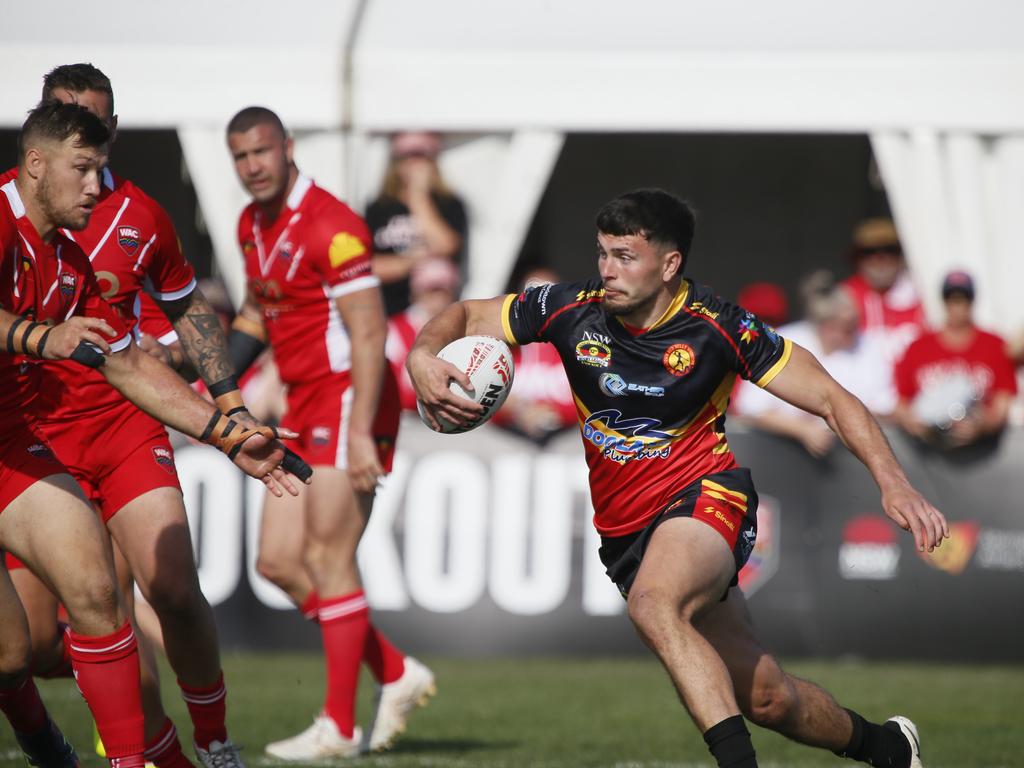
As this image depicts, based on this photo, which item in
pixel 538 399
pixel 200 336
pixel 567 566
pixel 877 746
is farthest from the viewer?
pixel 538 399

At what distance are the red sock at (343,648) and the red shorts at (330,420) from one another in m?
0.68

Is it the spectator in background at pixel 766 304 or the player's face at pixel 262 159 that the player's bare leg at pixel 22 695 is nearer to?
the player's face at pixel 262 159

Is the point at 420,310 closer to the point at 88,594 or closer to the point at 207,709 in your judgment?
the point at 207,709

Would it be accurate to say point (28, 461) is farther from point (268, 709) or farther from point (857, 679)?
point (857, 679)

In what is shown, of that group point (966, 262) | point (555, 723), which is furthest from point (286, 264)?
point (966, 262)

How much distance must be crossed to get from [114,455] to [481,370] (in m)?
1.54

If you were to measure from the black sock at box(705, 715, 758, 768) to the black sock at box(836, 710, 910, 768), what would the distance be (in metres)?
0.93

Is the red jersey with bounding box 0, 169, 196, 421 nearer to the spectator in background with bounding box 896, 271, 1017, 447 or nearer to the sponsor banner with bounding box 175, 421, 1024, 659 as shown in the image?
the sponsor banner with bounding box 175, 421, 1024, 659

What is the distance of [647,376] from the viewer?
578 cm

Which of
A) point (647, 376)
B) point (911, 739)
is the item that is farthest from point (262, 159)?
point (911, 739)

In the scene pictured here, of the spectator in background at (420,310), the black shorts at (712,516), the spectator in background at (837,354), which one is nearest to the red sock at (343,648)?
the black shorts at (712,516)

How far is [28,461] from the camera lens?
544cm

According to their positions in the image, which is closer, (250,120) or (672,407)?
(672,407)

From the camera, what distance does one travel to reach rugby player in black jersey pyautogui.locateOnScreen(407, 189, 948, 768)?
18.3ft
